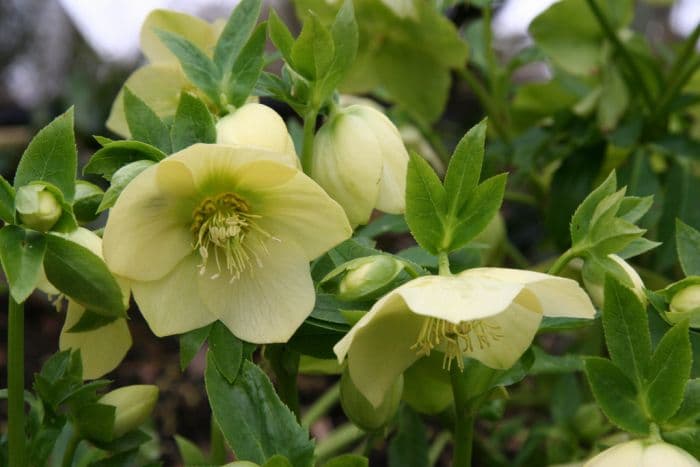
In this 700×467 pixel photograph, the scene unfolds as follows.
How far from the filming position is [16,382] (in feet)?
1.87

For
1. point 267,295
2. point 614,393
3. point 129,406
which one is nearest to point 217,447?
point 129,406

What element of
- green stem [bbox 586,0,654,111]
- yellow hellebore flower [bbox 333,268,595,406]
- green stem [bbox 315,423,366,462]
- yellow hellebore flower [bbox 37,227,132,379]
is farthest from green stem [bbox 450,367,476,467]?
green stem [bbox 586,0,654,111]

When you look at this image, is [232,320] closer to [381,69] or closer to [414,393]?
[414,393]

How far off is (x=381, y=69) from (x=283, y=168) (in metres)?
0.63

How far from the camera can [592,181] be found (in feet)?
3.54

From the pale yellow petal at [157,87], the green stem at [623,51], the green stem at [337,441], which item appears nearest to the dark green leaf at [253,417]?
the pale yellow petal at [157,87]

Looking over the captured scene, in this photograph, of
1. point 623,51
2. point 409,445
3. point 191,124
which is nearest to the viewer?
point 191,124

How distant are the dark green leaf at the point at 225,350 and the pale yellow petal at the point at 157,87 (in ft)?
0.73

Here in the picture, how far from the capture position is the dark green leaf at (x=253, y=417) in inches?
22.0

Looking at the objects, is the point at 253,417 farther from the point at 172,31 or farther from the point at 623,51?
the point at 623,51

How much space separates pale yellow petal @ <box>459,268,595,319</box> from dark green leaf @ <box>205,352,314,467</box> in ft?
0.48

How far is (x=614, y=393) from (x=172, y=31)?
441mm

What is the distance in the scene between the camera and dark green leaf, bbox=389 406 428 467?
2.72ft

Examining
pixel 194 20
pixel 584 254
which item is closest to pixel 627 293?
pixel 584 254
